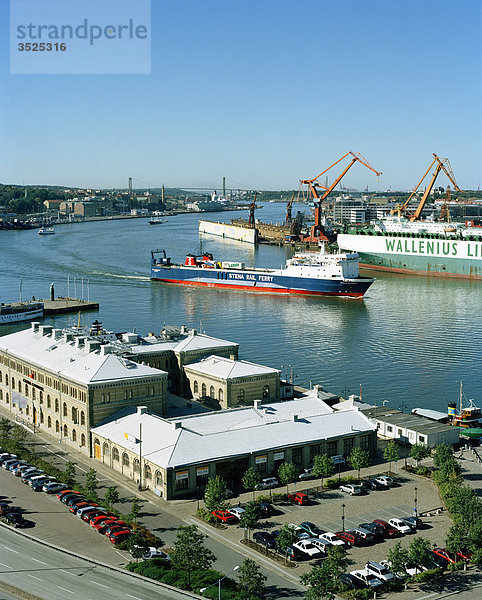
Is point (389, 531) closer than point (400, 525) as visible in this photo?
Yes

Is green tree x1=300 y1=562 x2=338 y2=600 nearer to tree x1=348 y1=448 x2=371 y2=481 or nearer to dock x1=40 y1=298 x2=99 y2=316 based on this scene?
tree x1=348 y1=448 x2=371 y2=481

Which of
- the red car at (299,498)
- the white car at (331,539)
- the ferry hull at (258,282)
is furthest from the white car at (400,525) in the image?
the ferry hull at (258,282)

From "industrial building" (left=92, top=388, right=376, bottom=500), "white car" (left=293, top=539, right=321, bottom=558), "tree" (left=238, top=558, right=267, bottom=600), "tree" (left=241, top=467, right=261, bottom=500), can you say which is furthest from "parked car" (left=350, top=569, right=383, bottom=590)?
"industrial building" (left=92, top=388, right=376, bottom=500)

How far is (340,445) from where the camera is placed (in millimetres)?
18500

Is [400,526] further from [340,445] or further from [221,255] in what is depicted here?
[221,255]

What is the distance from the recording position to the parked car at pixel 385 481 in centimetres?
1684

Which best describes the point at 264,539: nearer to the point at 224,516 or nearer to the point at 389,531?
the point at 224,516

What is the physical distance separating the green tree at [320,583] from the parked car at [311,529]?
1972mm

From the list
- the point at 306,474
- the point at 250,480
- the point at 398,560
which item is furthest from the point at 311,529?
the point at 306,474

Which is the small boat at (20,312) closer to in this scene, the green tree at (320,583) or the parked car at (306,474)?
the parked car at (306,474)

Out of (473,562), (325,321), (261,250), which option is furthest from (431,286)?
(473,562)

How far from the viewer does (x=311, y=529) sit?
1419 cm

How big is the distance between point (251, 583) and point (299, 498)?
4.52m

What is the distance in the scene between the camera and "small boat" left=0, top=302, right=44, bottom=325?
39469 mm
